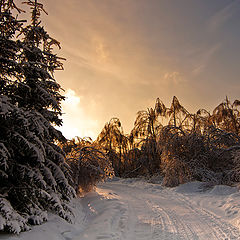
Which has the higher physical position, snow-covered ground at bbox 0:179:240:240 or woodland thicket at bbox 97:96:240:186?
woodland thicket at bbox 97:96:240:186

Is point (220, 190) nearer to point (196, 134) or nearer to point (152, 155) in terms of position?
point (196, 134)

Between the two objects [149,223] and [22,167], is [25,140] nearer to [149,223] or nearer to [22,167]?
[22,167]

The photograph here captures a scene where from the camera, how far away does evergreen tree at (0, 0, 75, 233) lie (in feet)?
13.6

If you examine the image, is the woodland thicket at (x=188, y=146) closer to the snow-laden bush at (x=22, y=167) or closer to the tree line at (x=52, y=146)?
the tree line at (x=52, y=146)

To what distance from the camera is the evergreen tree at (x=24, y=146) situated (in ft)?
13.6

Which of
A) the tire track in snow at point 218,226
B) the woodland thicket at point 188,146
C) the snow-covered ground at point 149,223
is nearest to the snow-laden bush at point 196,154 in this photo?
the woodland thicket at point 188,146

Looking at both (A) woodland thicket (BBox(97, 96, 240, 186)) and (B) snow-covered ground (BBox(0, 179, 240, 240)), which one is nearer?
(B) snow-covered ground (BBox(0, 179, 240, 240))

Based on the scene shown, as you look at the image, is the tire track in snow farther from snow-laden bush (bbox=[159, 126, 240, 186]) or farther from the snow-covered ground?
snow-laden bush (bbox=[159, 126, 240, 186])

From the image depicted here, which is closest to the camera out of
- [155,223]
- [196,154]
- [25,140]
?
[25,140]

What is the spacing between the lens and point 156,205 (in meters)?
7.52

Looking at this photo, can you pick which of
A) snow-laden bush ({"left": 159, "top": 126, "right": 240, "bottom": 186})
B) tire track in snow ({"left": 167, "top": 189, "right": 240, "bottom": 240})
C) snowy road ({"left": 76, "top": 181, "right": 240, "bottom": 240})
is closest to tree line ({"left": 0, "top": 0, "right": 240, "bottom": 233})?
snow-laden bush ({"left": 159, "top": 126, "right": 240, "bottom": 186})

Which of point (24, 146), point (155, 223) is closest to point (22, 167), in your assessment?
point (24, 146)

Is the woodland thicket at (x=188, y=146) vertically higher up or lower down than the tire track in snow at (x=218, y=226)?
higher up

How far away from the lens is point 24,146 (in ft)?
14.6
